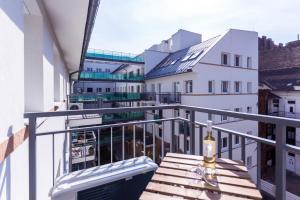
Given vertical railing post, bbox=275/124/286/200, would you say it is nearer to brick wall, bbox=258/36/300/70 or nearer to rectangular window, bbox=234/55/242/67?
rectangular window, bbox=234/55/242/67

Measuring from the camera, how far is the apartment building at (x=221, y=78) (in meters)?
13.9

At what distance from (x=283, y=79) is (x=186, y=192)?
73.6 ft

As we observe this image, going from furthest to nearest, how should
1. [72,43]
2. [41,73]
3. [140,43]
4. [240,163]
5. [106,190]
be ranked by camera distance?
[140,43]
[72,43]
[41,73]
[106,190]
[240,163]

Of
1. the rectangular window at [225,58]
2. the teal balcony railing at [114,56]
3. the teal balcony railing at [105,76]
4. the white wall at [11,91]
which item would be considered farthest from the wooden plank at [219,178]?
the teal balcony railing at [105,76]

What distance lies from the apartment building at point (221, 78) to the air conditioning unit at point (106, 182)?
1115 cm

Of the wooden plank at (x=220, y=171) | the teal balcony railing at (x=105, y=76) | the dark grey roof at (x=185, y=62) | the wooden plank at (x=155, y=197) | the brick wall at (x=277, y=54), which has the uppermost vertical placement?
the brick wall at (x=277, y=54)

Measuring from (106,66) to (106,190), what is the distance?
101ft

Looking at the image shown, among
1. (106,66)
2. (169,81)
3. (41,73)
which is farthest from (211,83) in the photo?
(106,66)

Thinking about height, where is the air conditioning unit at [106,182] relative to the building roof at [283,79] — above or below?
below

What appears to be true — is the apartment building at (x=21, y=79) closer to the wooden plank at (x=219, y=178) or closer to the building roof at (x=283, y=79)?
the wooden plank at (x=219, y=178)

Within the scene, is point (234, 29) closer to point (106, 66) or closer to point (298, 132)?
point (298, 132)

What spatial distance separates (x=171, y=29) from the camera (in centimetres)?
2250

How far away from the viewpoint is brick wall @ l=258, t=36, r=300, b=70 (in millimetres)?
20203

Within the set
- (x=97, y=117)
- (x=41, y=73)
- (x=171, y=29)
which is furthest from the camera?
(x=171, y=29)
